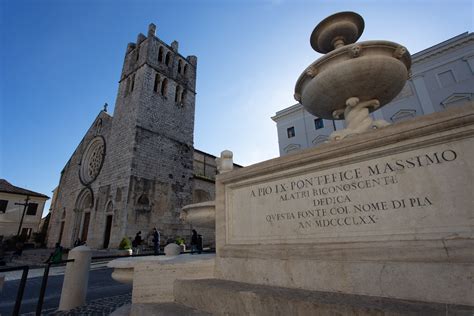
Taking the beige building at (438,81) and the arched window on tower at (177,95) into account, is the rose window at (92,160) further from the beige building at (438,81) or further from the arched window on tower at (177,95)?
the beige building at (438,81)

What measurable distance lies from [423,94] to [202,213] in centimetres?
2089

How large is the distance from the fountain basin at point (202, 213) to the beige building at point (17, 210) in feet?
110

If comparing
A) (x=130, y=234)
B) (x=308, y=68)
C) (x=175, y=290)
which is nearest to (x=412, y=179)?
(x=308, y=68)

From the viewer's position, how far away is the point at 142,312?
2.38m

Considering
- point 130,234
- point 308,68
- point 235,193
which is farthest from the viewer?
point 130,234

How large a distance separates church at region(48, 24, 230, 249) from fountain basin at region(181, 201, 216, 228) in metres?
12.5

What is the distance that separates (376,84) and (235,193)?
7.86ft

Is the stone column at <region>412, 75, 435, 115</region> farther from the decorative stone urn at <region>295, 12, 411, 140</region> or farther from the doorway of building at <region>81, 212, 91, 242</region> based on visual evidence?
the doorway of building at <region>81, 212, 91, 242</region>

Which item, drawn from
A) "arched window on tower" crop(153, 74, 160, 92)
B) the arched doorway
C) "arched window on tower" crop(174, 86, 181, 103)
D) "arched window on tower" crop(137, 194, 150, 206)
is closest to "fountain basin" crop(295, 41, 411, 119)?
"arched window on tower" crop(137, 194, 150, 206)

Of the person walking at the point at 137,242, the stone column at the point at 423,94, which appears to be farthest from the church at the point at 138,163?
the stone column at the point at 423,94

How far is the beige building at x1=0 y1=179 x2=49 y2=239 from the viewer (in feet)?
91.1

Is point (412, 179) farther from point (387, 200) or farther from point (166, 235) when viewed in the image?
point (166, 235)

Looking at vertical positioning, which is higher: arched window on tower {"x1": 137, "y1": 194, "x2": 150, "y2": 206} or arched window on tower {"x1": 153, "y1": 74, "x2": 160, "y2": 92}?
arched window on tower {"x1": 153, "y1": 74, "x2": 160, "y2": 92}

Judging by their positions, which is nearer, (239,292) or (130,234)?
(239,292)
